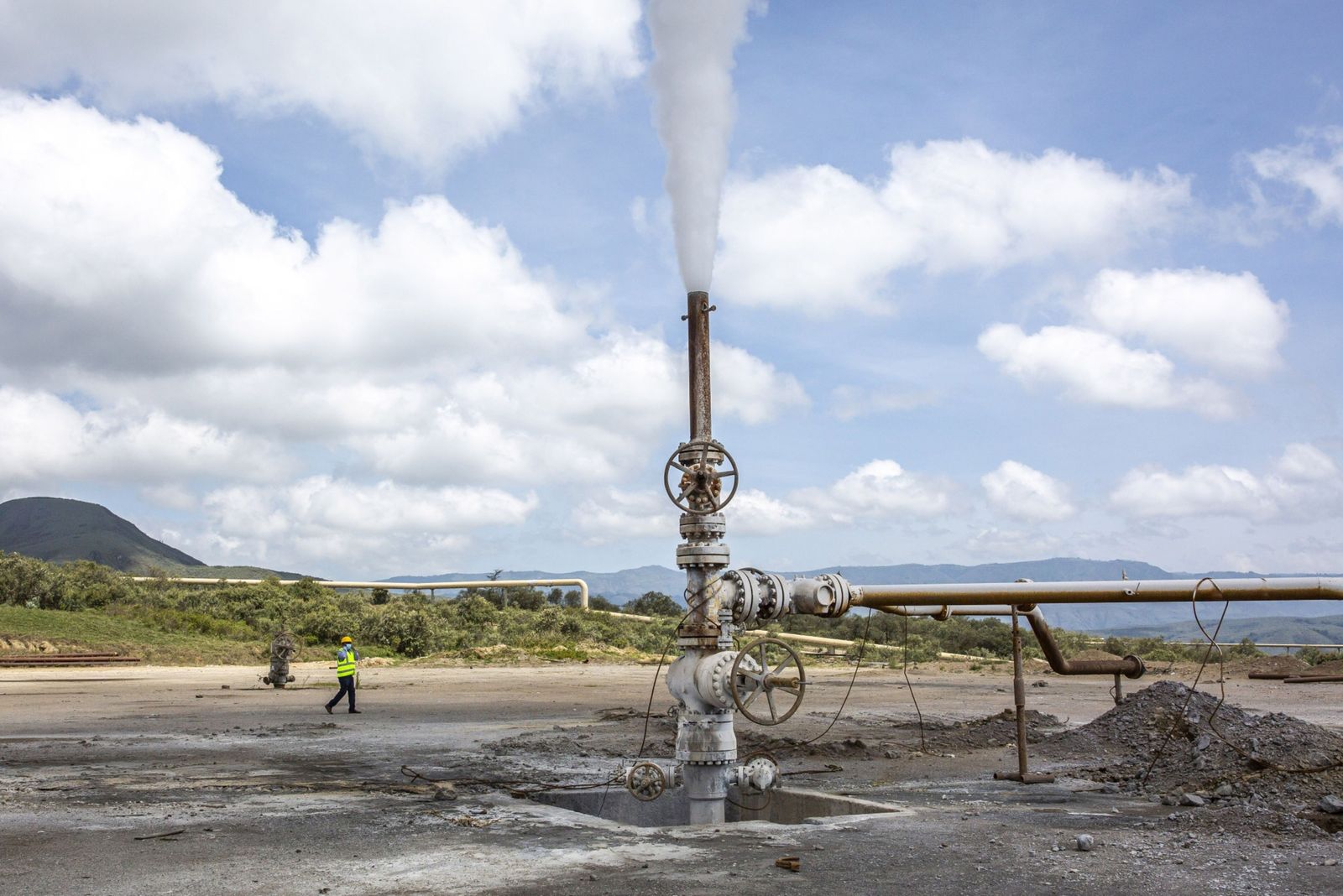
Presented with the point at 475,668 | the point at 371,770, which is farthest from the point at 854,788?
the point at 475,668

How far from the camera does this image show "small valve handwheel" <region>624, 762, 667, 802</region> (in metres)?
10.1

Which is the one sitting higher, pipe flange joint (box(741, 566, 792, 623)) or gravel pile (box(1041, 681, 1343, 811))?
pipe flange joint (box(741, 566, 792, 623))

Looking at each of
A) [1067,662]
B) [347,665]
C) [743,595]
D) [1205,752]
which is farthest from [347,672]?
[1205,752]

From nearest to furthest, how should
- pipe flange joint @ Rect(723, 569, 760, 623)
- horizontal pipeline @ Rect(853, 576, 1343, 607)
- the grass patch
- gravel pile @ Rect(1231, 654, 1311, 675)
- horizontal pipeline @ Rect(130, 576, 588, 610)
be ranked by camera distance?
1. horizontal pipeline @ Rect(853, 576, 1343, 607)
2. pipe flange joint @ Rect(723, 569, 760, 623)
3. gravel pile @ Rect(1231, 654, 1311, 675)
4. the grass patch
5. horizontal pipeline @ Rect(130, 576, 588, 610)

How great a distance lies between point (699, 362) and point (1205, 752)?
673 centimetres

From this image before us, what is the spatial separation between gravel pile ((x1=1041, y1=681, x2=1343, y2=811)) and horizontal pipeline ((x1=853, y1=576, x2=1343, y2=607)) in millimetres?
1714

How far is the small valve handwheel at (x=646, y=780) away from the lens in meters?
10.1

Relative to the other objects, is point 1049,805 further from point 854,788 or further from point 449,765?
point 449,765

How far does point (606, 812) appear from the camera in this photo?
456 inches

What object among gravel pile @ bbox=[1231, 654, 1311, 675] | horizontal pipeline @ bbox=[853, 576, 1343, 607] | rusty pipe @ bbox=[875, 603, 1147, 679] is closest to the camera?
horizontal pipeline @ bbox=[853, 576, 1343, 607]

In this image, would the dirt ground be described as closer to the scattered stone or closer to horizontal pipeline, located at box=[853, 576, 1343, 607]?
the scattered stone

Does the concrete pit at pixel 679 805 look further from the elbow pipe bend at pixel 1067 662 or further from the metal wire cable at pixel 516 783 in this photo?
the elbow pipe bend at pixel 1067 662

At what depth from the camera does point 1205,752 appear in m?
11.9

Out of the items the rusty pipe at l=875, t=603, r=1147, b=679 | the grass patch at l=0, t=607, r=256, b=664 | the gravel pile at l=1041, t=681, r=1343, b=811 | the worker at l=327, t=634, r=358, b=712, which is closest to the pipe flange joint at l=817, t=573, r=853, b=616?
the rusty pipe at l=875, t=603, r=1147, b=679
